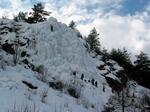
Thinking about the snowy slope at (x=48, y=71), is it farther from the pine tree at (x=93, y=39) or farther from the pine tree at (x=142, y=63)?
the pine tree at (x=93, y=39)

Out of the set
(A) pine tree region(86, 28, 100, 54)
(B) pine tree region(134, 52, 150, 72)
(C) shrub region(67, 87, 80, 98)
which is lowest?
(C) shrub region(67, 87, 80, 98)

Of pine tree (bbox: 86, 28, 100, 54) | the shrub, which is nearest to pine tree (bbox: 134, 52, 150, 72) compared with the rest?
pine tree (bbox: 86, 28, 100, 54)

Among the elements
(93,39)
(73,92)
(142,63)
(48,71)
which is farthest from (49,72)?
(93,39)

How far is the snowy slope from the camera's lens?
13562 mm

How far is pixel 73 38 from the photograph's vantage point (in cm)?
2683

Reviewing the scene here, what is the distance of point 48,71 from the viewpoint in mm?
20172

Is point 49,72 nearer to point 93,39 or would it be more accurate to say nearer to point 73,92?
point 73,92

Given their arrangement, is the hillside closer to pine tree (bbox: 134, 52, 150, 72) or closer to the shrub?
the shrub

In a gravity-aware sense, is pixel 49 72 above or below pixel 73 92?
above

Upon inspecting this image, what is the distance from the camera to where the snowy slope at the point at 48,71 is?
13562 mm

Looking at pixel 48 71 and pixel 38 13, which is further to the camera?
pixel 38 13

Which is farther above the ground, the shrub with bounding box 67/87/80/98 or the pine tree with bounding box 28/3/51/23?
the pine tree with bounding box 28/3/51/23

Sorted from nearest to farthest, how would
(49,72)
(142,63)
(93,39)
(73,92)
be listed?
(73,92) < (49,72) < (142,63) < (93,39)

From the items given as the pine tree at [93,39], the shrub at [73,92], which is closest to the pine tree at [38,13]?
the pine tree at [93,39]
